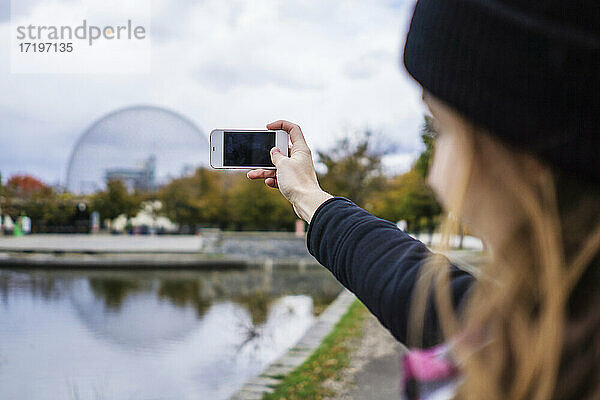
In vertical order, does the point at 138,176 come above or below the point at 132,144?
below

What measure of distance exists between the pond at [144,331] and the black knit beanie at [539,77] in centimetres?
502

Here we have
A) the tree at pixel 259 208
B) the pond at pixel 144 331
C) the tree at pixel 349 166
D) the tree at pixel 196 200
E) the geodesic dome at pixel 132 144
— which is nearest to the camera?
the pond at pixel 144 331

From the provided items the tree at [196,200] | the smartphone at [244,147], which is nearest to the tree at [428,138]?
the smartphone at [244,147]

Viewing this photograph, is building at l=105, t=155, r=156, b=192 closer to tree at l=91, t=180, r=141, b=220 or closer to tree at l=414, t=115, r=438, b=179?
tree at l=91, t=180, r=141, b=220

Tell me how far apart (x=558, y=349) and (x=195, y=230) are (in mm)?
30556

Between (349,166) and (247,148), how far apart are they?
17.7m

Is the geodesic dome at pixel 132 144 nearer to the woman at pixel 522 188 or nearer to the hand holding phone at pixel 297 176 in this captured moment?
the hand holding phone at pixel 297 176

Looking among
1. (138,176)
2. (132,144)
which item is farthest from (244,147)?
(132,144)

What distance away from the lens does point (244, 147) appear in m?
1.45

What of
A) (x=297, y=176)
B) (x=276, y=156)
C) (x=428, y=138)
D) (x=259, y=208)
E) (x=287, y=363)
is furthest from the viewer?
(x=259, y=208)

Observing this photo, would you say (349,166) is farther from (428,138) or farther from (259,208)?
(428,138)

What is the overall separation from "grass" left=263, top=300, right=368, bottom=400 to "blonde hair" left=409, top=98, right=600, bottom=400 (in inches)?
145

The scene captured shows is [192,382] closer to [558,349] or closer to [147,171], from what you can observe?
[558,349]

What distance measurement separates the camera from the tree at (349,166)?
61.7 ft
